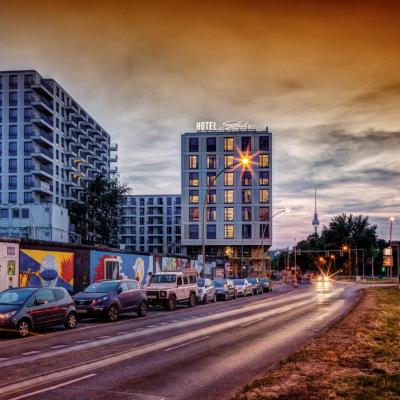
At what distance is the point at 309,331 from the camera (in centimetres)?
1919

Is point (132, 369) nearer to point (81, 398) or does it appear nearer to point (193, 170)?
point (81, 398)

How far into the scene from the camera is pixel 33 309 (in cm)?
1875

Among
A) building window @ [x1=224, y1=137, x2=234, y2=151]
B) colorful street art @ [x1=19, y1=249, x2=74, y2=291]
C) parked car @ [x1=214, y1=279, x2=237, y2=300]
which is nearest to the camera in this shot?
colorful street art @ [x1=19, y1=249, x2=74, y2=291]

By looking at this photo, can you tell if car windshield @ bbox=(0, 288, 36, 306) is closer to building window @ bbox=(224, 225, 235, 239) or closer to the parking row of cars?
the parking row of cars

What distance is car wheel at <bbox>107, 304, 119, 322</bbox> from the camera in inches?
943

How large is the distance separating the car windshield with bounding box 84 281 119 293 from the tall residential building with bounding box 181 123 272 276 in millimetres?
77047

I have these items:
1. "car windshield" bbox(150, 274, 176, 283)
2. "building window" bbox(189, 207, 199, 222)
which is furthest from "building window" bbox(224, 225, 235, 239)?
"car windshield" bbox(150, 274, 176, 283)

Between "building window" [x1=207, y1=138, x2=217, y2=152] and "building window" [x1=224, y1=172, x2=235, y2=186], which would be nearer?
"building window" [x1=207, y1=138, x2=217, y2=152]

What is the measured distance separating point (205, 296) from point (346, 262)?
108 metres

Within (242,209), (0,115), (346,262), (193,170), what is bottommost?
(346,262)

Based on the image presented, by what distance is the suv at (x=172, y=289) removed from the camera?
101 ft

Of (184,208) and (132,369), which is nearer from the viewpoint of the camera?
(132,369)

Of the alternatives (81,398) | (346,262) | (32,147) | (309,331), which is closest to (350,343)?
(309,331)

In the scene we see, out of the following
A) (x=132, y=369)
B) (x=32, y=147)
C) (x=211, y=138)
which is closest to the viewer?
(x=132, y=369)
